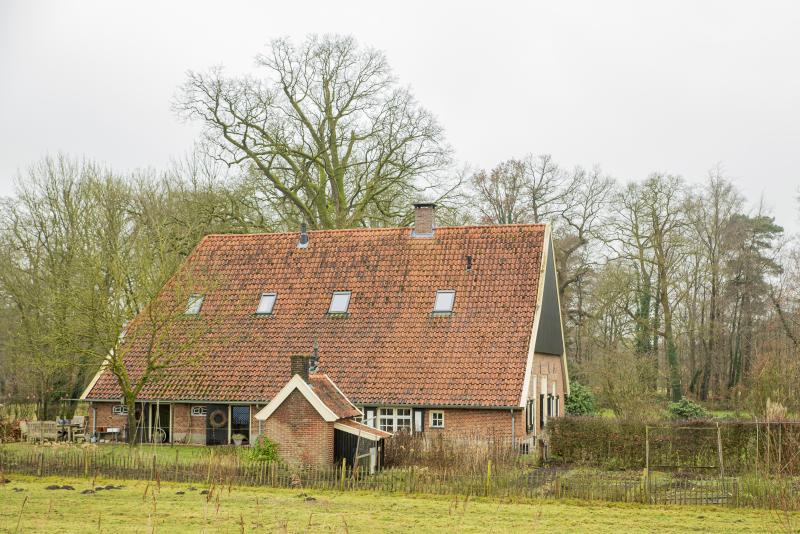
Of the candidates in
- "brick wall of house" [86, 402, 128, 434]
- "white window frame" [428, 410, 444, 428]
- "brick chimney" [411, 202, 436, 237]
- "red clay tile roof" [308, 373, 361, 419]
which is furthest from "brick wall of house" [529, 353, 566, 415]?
"brick wall of house" [86, 402, 128, 434]

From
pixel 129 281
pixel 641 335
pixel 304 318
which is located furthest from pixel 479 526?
pixel 641 335

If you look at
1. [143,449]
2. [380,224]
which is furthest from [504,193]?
[143,449]

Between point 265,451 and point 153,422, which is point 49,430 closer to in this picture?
point 153,422

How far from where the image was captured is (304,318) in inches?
1194

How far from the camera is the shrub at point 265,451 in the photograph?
74.1 ft

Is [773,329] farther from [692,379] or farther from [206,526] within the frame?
[206,526]

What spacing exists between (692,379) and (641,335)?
674 cm

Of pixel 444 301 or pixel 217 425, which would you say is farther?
pixel 444 301

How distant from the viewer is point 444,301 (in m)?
29.6

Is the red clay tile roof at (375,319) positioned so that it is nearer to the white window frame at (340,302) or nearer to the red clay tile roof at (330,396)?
the white window frame at (340,302)

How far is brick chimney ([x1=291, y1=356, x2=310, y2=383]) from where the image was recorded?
23188 millimetres

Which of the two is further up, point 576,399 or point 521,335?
point 521,335

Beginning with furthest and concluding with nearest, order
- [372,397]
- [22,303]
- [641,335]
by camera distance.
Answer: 1. [641,335]
2. [22,303]
3. [372,397]

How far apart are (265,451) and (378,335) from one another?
7.36 meters
